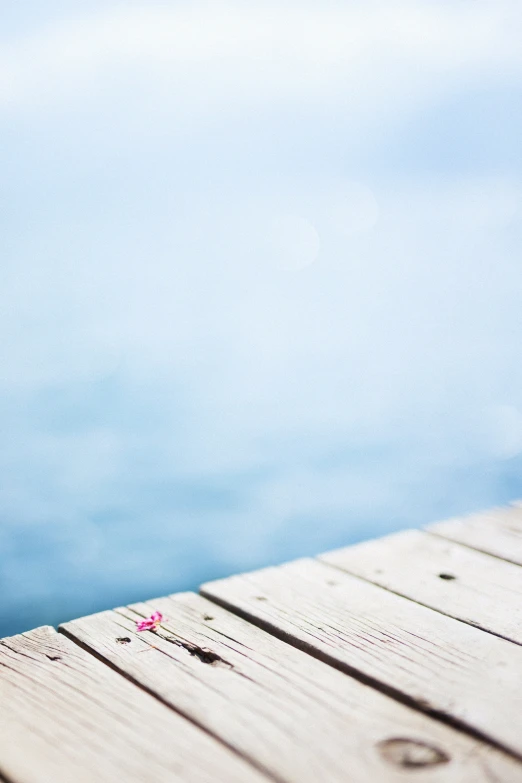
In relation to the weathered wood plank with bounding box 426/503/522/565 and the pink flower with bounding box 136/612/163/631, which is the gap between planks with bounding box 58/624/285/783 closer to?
the pink flower with bounding box 136/612/163/631

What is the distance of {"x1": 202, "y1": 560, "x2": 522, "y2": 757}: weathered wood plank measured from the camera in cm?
96

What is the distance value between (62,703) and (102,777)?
0.18m

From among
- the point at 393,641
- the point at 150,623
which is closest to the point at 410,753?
the point at 393,641

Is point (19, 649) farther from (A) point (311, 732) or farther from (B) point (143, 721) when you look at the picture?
(A) point (311, 732)

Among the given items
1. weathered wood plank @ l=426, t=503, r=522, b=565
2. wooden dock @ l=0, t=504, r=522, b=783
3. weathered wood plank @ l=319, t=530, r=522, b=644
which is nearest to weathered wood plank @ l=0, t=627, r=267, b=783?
wooden dock @ l=0, t=504, r=522, b=783

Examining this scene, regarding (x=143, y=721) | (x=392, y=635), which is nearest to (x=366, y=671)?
(x=392, y=635)

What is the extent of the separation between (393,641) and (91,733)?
50cm

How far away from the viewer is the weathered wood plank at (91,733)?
0.81 metres

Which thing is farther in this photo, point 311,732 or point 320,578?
point 320,578

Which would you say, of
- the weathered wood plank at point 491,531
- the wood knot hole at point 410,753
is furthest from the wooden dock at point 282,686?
the weathered wood plank at point 491,531

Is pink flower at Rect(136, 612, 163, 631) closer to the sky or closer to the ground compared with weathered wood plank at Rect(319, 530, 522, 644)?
closer to the ground

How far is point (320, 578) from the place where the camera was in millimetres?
1461

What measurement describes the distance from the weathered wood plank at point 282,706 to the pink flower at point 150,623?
A: 15mm

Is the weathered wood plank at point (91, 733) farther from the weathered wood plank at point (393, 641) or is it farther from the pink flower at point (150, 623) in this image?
the weathered wood plank at point (393, 641)
